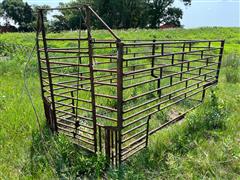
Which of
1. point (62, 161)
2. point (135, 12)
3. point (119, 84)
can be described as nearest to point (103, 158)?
point (62, 161)

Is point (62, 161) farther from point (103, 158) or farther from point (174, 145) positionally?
point (174, 145)

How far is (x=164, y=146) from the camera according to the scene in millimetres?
3408

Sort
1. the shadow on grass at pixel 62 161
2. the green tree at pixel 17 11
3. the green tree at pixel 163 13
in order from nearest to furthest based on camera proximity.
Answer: the shadow on grass at pixel 62 161
the green tree at pixel 163 13
the green tree at pixel 17 11

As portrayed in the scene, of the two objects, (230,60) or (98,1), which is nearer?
(230,60)

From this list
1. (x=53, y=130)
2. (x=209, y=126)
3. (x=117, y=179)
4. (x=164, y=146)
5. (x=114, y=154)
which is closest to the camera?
(x=117, y=179)

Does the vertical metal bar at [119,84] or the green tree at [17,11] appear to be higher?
the green tree at [17,11]

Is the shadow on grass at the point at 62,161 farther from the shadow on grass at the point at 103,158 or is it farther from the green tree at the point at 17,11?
the green tree at the point at 17,11

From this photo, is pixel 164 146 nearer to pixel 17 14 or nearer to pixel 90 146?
pixel 90 146

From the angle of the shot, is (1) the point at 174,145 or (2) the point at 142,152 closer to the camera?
(2) the point at 142,152

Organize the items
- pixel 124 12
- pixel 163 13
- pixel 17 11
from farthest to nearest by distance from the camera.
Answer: pixel 17 11, pixel 163 13, pixel 124 12

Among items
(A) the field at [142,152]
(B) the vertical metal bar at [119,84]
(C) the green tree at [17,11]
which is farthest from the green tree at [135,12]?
(B) the vertical metal bar at [119,84]

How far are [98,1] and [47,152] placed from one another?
111ft

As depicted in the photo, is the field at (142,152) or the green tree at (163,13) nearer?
the field at (142,152)

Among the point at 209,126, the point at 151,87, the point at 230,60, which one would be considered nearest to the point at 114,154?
the point at 209,126
